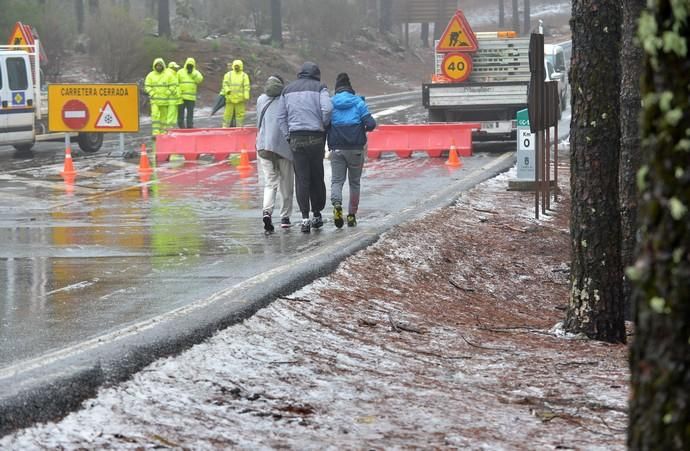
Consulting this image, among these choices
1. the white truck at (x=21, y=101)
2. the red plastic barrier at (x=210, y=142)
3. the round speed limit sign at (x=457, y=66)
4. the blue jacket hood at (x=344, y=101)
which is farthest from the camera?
the round speed limit sign at (x=457, y=66)

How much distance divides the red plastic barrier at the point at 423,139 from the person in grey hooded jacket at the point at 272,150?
36.1 ft

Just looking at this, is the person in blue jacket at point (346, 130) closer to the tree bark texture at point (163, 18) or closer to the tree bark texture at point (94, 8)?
the tree bark texture at point (94, 8)

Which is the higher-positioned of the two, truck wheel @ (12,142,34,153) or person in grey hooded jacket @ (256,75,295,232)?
person in grey hooded jacket @ (256,75,295,232)

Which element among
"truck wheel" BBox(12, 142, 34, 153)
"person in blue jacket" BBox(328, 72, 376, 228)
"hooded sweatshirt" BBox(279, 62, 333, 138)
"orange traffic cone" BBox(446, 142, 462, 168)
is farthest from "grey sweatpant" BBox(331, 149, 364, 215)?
"truck wheel" BBox(12, 142, 34, 153)

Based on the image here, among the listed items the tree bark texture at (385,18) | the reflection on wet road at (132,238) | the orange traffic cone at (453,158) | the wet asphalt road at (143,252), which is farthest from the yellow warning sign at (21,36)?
the tree bark texture at (385,18)

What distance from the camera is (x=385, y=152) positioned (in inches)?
1022

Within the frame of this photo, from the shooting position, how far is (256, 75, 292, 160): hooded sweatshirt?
13.9m

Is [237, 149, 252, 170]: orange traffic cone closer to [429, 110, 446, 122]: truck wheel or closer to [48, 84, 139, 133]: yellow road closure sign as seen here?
[48, 84, 139, 133]: yellow road closure sign

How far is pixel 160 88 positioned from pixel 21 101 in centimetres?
392

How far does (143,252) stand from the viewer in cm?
1246

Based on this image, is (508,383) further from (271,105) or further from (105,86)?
(105,86)

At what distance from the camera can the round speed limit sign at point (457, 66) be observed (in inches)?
1027

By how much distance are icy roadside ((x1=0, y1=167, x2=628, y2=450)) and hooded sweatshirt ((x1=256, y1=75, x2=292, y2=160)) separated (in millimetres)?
2392

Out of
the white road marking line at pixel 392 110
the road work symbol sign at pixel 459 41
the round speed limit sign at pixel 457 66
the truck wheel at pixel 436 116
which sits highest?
the road work symbol sign at pixel 459 41
